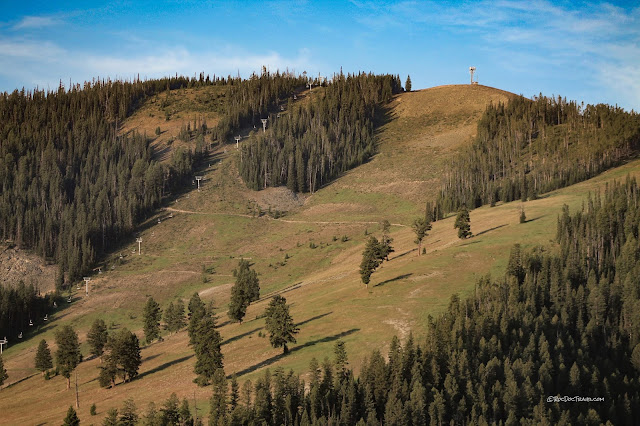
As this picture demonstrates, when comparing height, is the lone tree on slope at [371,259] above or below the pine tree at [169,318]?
above

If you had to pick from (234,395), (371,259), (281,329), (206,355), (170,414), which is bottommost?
(170,414)

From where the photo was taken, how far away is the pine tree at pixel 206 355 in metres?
101

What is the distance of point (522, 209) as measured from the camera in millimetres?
158750

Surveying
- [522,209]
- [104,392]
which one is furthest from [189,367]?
[522,209]

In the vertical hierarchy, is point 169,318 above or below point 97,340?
above

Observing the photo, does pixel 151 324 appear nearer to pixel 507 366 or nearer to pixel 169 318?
pixel 169 318

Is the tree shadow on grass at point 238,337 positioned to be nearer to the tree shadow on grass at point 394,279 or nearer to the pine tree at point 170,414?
the tree shadow on grass at point 394,279

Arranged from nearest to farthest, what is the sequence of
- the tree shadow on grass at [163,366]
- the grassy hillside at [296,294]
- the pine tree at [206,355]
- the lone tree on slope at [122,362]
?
the pine tree at [206,355]
the grassy hillside at [296,294]
the lone tree on slope at [122,362]
the tree shadow on grass at [163,366]

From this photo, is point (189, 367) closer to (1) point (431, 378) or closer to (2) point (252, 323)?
(2) point (252, 323)

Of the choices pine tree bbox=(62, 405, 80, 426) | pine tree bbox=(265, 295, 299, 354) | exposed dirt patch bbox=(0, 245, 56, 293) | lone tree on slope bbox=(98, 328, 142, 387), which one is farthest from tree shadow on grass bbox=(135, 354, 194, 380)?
exposed dirt patch bbox=(0, 245, 56, 293)

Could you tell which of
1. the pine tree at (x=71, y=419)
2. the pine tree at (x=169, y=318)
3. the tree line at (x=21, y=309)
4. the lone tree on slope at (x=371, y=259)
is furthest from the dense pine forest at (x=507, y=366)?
the tree line at (x=21, y=309)

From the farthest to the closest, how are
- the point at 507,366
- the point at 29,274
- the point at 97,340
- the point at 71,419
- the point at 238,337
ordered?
the point at 29,274, the point at 97,340, the point at 238,337, the point at 507,366, the point at 71,419

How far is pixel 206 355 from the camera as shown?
10369 cm

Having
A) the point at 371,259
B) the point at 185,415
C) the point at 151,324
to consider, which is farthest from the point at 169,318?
the point at 185,415
